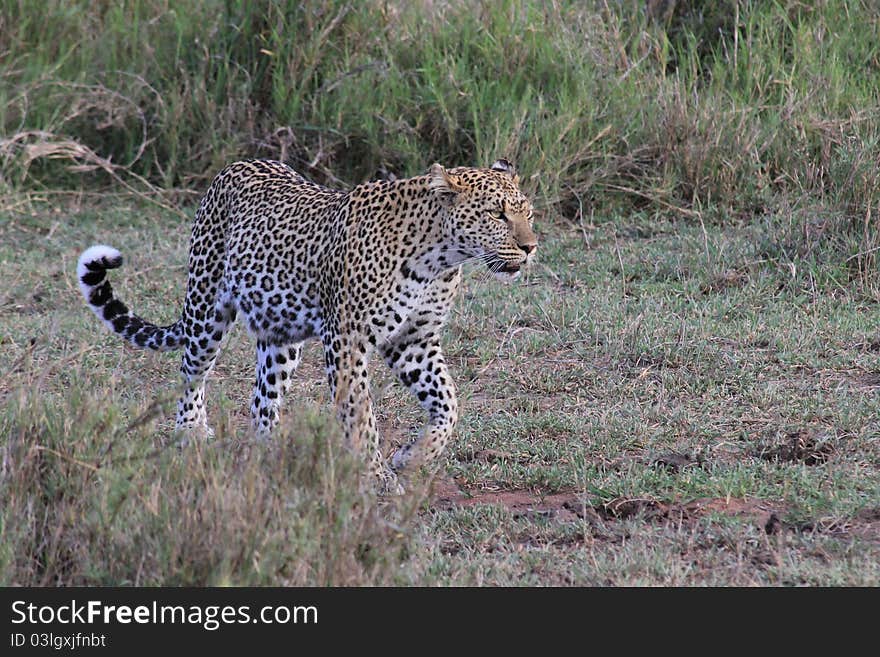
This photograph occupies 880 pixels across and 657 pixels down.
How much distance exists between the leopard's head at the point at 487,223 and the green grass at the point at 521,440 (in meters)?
0.73

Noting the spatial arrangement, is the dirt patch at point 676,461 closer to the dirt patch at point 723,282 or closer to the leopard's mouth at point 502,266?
the leopard's mouth at point 502,266

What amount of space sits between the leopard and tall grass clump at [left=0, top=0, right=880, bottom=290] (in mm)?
2832

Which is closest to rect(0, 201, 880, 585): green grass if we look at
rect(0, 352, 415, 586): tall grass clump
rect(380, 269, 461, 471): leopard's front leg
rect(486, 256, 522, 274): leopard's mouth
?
rect(0, 352, 415, 586): tall grass clump

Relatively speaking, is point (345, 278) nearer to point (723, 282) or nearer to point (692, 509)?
point (692, 509)

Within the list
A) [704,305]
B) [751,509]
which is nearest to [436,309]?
[751,509]

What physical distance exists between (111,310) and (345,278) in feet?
4.15

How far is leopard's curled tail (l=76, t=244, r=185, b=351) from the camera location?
6441 mm

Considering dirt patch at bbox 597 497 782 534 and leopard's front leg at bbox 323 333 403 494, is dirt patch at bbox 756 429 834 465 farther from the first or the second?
leopard's front leg at bbox 323 333 403 494

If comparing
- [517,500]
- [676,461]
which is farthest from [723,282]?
[517,500]

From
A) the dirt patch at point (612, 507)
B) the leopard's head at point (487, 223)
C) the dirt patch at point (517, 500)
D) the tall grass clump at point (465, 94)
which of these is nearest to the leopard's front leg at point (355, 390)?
the dirt patch at point (517, 500)

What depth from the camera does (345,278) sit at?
5961mm

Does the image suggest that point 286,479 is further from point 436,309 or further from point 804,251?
point 804,251

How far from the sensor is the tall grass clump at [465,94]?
9.32m

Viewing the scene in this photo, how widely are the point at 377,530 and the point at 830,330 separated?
12.1 feet
